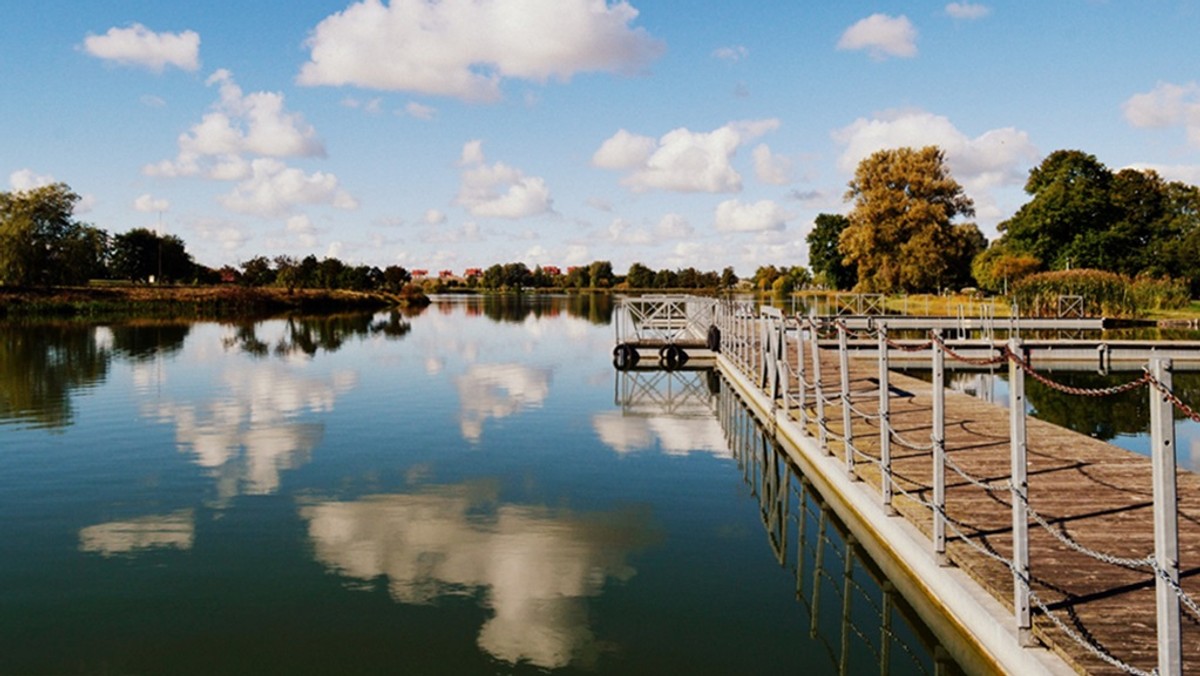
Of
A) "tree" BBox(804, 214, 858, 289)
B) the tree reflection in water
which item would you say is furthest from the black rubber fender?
"tree" BBox(804, 214, 858, 289)

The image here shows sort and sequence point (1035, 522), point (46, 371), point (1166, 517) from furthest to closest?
1. point (46, 371)
2. point (1035, 522)
3. point (1166, 517)

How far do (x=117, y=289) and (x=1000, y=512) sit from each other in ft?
304

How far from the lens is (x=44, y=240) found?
82.3 m

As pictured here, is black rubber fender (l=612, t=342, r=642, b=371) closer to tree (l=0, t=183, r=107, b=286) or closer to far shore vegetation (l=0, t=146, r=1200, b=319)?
far shore vegetation (l=0, t=146, r=1200, b=319)

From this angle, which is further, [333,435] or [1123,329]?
[1123,329]

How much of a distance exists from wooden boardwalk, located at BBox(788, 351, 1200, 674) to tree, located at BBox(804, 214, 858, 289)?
3805 inches

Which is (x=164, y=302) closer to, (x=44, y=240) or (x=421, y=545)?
(x=44, y=240)

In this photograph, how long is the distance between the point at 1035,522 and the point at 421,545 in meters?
6.97

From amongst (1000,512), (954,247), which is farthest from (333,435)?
(954,247)

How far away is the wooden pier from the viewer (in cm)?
524

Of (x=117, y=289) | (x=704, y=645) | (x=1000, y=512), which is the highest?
(x=117, y=289)

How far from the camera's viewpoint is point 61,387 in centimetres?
2456

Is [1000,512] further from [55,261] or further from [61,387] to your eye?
[55,261]

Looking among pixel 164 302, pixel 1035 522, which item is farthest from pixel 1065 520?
pixel 164 302
